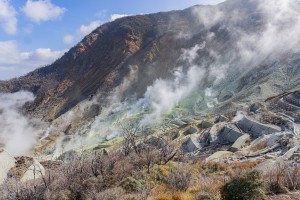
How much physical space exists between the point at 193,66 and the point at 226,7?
69.1ft

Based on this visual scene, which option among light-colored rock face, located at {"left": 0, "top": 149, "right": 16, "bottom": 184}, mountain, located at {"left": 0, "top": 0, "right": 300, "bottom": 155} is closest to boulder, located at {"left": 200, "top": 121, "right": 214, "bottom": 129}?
mountain, located at {"left": 0, "top": 0, "right": 300, "bottom": 155}

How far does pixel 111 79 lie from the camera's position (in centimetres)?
7662

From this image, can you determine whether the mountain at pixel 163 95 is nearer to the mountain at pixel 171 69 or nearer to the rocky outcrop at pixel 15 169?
the rocky outcrop at pixel 15 169

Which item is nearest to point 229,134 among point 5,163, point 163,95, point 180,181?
point 5,163

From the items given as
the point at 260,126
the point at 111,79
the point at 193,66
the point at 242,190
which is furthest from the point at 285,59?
the point at 242,190

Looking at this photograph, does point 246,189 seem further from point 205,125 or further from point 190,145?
point 205,125

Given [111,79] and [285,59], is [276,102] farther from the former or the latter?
[111,79]

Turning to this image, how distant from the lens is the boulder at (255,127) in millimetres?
33350

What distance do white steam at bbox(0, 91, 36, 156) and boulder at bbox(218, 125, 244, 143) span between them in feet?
107

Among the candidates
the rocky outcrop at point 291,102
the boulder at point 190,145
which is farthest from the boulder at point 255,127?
the rocky outcrop at point 291,102

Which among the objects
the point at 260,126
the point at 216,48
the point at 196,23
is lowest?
the point at 260,126

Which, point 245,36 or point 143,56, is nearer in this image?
point 245,36

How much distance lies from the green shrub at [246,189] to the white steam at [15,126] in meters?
51.2

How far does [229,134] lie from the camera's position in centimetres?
3522
